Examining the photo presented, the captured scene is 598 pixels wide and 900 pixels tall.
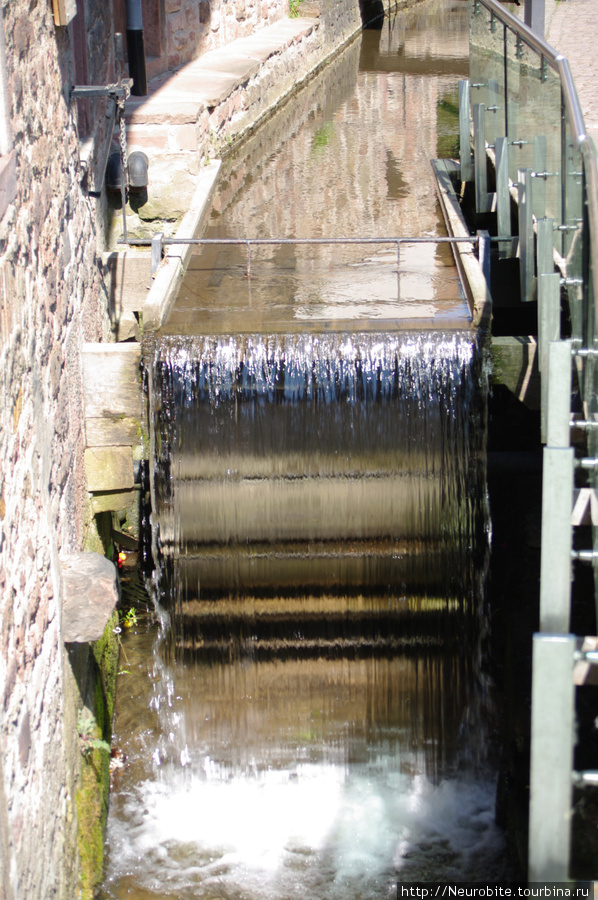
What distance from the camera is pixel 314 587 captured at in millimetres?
5277

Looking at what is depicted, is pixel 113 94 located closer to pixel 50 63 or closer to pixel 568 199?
pixel 50 63

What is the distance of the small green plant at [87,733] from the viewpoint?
14.4ft

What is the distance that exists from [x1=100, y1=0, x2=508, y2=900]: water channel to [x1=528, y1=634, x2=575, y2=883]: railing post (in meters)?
2.42

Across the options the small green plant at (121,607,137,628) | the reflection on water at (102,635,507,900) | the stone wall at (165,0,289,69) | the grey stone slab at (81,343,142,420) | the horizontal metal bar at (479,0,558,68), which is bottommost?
the reflection on water at (102,635,507,900)

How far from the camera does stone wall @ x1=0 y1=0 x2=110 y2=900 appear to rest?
3102 mm

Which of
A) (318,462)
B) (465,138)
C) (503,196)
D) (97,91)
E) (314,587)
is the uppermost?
(97,91)

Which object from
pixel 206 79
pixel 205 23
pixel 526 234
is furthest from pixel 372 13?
pixel 526 234

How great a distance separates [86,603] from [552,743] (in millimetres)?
2156

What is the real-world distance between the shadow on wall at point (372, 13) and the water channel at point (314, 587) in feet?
50.6

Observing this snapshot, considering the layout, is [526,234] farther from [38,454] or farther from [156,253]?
[38,454]

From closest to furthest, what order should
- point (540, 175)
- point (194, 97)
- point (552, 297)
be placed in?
point (552, 297) < point (540, 175) < point (194, 97)

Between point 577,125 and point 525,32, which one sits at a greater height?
point 525,32

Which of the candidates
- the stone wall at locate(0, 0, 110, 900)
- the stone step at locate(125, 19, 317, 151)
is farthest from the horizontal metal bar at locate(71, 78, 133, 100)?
the stone step at locate(125, 19, 317, 151)

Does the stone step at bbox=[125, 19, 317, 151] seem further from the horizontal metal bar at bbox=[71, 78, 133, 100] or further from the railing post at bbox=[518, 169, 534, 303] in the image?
the railing post at bbox=[518, 169, 534, 303]
